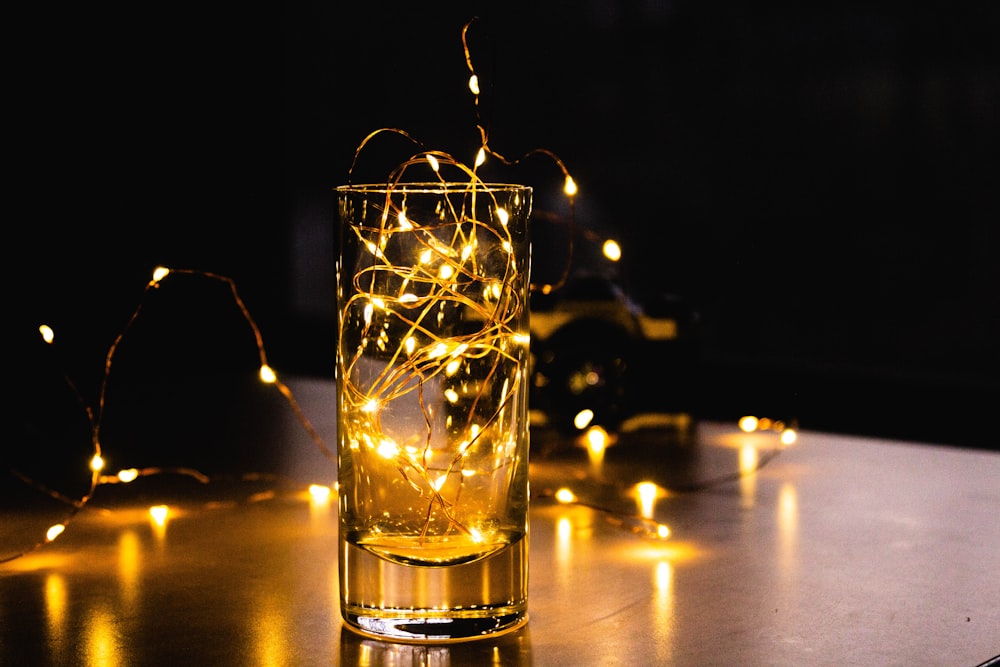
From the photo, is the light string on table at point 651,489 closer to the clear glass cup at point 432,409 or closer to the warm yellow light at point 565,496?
the warm yellow light at point 565,496

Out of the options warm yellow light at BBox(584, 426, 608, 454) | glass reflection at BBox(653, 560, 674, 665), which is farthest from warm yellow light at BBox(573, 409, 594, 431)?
glass reflection at BBox(653, 560, 674, 665)

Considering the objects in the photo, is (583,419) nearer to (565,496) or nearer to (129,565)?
(565,496)

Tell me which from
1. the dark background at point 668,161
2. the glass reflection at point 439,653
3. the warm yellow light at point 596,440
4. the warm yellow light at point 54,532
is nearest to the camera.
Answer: the glass reflection at point 439,653

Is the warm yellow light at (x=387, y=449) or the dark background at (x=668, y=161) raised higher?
the dark background at (x=668, y=161)

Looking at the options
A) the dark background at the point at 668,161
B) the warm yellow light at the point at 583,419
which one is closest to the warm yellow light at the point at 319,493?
the warm yellow light at the point at 583,419

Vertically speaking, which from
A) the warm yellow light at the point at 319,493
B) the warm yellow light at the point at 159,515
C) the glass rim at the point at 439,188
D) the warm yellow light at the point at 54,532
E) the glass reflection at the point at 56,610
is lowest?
the glass reflection at the point at 56,610

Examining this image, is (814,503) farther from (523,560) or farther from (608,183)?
(608,183)

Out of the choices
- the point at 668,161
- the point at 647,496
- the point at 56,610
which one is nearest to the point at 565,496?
the point at 647,496
